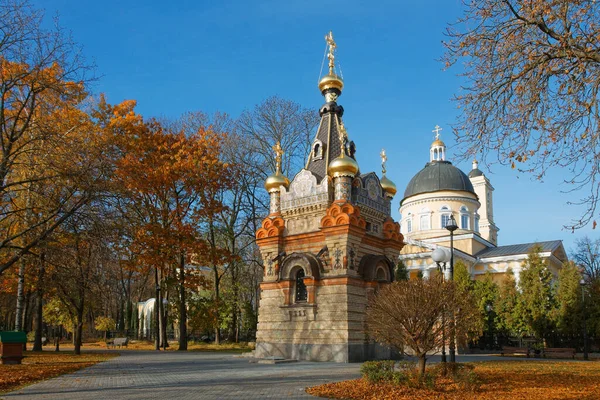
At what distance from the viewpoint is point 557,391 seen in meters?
9.73

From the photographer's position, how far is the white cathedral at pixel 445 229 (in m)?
43.3

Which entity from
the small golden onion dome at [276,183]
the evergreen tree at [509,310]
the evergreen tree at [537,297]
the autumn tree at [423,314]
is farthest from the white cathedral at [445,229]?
the autumn tree at [423,314]

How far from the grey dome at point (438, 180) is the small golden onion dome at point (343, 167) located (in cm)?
3067

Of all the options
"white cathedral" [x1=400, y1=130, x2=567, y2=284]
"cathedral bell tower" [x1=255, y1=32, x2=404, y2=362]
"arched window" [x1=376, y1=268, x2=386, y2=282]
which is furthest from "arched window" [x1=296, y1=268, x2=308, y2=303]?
"white cathedral" [x1=400, y1=130, x2=567, y2=284]

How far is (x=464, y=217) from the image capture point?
47.3 m

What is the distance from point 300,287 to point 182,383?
8.73m

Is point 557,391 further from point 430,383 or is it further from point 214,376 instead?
point 214,376

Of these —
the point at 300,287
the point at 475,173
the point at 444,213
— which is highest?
the point at 475,173

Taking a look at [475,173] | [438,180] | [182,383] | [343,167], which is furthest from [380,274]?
[475,173]

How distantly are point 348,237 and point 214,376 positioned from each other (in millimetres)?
7365

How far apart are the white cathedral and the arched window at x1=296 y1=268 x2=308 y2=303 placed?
2509 centimetres

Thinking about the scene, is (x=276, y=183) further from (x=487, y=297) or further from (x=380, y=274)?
(x=487, y=297)

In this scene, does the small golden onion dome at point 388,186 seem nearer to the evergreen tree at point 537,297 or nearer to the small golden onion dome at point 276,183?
the small golden onion dome at point 276,183

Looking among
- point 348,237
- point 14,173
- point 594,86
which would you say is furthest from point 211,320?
point 594,86
